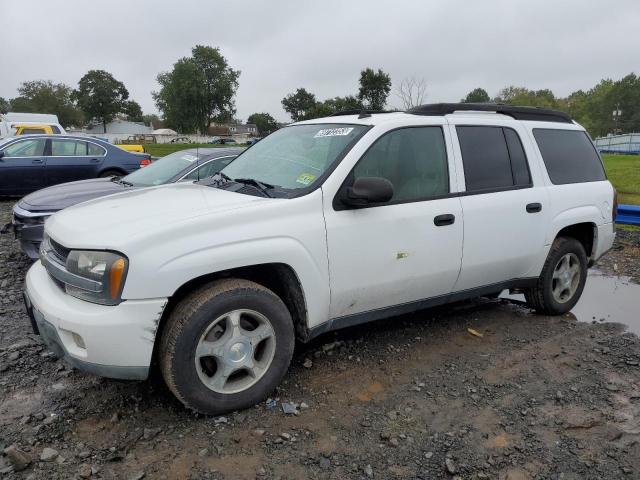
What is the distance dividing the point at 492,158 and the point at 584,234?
156cm

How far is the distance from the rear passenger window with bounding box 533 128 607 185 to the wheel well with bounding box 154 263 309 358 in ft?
8.69

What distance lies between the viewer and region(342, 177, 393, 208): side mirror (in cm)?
309

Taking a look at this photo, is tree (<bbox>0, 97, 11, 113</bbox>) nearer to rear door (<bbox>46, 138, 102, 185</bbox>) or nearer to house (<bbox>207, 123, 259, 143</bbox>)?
house (<bbox>207, 123, 259, 143</bbox>)

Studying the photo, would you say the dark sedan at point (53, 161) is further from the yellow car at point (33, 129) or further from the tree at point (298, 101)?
the tree at point (298, 101)

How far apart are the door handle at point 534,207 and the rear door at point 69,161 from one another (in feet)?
30.8

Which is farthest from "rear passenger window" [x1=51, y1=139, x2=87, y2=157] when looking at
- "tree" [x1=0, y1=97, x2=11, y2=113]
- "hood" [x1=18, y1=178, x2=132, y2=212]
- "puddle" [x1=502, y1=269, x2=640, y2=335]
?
"tree" [x1=0, y1=97, x2=11, y2=113]

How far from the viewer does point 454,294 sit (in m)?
3.93

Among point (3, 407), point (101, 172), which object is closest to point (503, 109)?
point (3, 407)

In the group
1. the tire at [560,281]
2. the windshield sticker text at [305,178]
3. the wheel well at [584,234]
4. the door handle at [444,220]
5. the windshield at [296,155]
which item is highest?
the windshield at [296,155]

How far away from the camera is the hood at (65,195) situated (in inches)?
223

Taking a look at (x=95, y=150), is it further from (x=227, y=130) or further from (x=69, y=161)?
(x=227, y=130)

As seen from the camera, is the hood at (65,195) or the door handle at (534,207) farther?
the hood at (65,195)

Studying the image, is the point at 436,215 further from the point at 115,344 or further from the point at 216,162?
the point at 216,162

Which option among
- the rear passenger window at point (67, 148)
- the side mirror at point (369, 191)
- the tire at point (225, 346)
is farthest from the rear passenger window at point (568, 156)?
the rear passenger window at point (67, 148)
